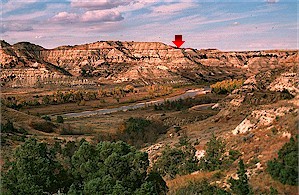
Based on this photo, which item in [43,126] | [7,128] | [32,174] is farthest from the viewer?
[43,126]

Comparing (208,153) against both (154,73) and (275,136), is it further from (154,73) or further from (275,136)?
(154,73)

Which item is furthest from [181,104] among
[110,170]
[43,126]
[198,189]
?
[110,170]

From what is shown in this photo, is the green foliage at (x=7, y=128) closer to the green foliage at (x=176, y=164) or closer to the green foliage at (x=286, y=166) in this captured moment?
the green foliage at (x=176, y=164)

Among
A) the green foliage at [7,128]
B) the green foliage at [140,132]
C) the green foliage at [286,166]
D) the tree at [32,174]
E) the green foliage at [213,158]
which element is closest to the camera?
the tree at [32,174]

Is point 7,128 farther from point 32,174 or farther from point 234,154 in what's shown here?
point 32,174

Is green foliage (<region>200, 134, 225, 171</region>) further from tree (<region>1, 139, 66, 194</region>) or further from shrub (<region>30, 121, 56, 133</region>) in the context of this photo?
shrub (<region>30, 121, 56, 133</region>)

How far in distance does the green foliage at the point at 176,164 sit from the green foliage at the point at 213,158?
0.75 metres

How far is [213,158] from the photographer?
941 inches

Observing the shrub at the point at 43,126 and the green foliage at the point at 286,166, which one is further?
the shrub at the point at 43,126

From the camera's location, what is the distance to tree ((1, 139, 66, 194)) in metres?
13.9

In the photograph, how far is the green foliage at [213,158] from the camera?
75.2 ft

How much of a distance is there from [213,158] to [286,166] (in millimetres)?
8274

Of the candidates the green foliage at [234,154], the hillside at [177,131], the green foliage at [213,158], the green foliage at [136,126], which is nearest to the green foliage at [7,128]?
the hillside at [177,131]

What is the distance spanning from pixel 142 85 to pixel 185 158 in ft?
441
